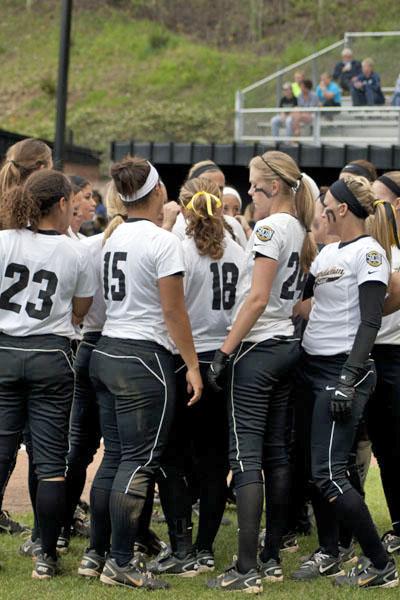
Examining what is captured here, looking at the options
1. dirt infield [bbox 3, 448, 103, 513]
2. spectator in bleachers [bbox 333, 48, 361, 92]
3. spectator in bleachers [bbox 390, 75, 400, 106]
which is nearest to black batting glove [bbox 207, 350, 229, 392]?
dirt infield [bbox 3, 448, 103, 513]

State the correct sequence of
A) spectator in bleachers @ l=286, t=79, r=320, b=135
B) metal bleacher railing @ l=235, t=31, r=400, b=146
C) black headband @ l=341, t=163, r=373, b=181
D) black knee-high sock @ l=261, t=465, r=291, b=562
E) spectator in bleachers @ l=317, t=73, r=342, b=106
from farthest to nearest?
spectator in bleachers @ l=317, t=73, r=342, b=106, spectator in bleachers @ l=286, t=79, r=320, b=135, metal bleacher railing @ l=235, t=31, r=400, b=146, black headband @ l=341, t=163, r=373, b=181, black knee-high sock @ l=261, t=465, r=291, b=562

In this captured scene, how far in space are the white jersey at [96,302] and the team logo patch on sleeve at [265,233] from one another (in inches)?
34.5

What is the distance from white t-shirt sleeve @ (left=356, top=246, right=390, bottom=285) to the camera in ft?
17.3

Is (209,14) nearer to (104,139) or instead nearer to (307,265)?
(104,139)

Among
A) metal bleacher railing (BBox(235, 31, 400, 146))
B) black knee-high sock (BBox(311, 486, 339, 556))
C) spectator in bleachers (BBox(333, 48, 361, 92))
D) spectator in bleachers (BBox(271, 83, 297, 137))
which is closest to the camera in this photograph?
black knee-high sock (BBox(311, 486, 339, 556))

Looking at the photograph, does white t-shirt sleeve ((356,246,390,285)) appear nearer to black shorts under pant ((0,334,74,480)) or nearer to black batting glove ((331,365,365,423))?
black batting glove ((331,365,365,423))

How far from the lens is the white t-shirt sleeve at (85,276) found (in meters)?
5.50

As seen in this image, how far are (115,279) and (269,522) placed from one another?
151 centimetres

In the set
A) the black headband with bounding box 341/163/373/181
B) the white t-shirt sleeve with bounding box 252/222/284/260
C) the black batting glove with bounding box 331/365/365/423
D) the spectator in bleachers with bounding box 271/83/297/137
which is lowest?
the black batting glove with bounding box 331/365/365/423

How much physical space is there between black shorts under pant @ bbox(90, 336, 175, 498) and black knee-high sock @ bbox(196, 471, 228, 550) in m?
0.48

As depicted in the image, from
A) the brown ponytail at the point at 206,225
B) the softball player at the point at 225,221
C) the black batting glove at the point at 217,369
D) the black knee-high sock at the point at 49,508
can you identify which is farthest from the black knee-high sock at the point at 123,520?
the softball player at the point at 225,221

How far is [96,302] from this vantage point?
5.87m

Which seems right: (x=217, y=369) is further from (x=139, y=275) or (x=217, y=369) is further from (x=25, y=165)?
(x=25, y=165)

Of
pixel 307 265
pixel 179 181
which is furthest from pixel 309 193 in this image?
pixel 179 181
